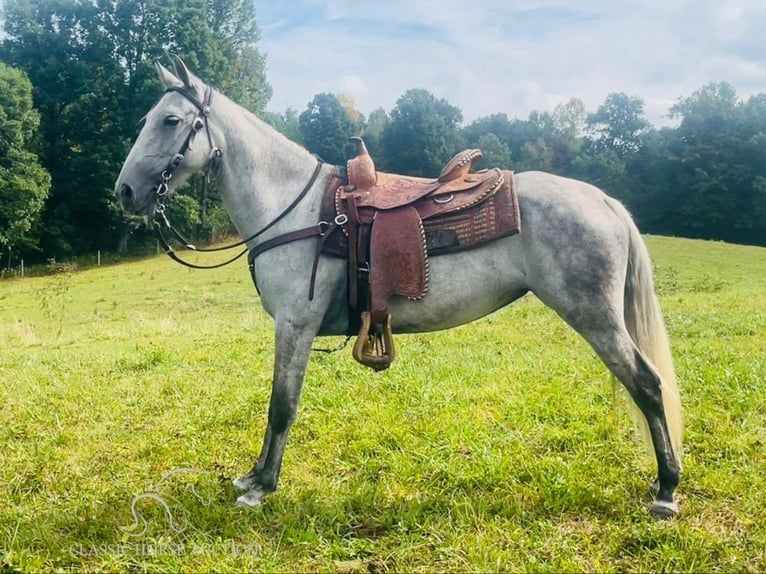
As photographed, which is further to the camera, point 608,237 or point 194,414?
point 194,414

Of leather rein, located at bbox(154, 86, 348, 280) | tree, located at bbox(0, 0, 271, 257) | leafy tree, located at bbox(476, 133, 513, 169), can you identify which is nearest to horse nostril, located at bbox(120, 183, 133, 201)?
leather rein, located at bbox(154, 86, 348, 280)

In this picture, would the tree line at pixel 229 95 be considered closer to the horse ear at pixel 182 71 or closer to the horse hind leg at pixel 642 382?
the horse ear at pixel 182 71

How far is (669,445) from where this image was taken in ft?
10.6

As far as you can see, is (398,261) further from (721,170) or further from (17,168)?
(721,170)

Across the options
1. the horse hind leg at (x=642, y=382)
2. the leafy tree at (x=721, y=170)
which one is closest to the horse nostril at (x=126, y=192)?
the horse hind leg at (x=642, y=382)

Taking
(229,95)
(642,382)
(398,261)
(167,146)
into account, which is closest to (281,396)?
(398,261)

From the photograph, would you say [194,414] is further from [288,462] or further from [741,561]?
[741,561]

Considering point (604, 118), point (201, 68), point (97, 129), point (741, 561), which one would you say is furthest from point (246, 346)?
point (604, 118)

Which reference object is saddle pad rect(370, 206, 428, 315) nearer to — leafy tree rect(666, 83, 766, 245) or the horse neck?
the horse neck

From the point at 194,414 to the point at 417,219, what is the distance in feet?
9.37

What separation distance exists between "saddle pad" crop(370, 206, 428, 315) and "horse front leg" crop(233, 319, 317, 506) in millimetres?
501

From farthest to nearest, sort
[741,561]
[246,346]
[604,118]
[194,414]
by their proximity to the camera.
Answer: [604,118] < [246,346] < [194,414] < [741,561]

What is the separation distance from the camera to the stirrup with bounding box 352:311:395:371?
3.31 meters

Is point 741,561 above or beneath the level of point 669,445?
beneath
